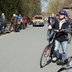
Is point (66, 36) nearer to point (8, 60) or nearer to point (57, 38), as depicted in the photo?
point (57, 38)

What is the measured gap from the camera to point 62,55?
1141 centimetres

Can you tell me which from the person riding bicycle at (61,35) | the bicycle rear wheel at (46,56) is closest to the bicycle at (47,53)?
the bicycle rear wheel at (46,56)

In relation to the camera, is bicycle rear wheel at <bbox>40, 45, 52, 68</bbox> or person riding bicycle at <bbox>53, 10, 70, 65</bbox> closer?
person riding bicycle at <bbox>53, 10, 70, 65</bbox>

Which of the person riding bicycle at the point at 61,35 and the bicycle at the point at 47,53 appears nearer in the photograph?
the person riding bicycle at the point at 61,35

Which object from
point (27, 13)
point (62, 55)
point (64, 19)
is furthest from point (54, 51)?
point (27, 13)

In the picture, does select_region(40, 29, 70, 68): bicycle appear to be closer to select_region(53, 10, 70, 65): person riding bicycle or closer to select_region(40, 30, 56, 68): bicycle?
select_region(40, 30, 56, 68): bicycle

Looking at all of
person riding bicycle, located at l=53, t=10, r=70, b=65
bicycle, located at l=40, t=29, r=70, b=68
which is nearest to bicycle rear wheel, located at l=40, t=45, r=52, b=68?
bicycle, located at l=40, t=29, r=70, b=68

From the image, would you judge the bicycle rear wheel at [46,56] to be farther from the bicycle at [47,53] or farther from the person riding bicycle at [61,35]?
the person riding bicycle at [61,35]

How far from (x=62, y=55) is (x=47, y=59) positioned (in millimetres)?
663

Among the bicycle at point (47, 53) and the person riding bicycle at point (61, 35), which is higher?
the person riding bicycle at point (61, 35)

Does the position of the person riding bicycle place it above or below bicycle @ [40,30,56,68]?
above

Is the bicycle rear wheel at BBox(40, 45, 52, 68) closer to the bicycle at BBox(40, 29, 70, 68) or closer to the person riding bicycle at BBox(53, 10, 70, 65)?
the bicycle at BBox(40, 29, 70, 68)

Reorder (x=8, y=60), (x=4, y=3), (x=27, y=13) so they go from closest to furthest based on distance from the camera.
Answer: (x=8, y=60)
(x=4, y=3)
(x=27, y=13)

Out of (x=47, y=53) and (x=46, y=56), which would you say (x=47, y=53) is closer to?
(x=47, y=53)
